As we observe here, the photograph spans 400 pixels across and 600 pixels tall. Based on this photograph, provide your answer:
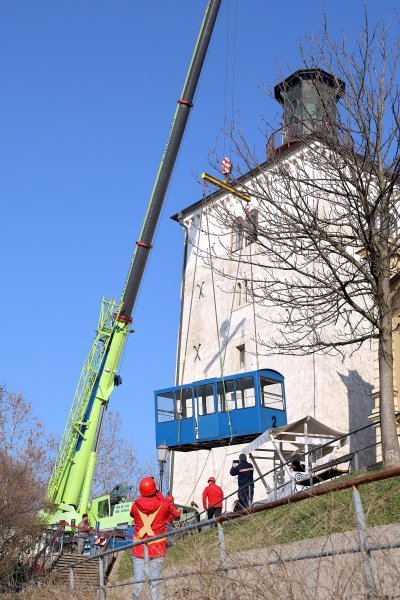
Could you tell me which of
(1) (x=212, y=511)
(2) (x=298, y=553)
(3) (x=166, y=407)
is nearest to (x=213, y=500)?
(1) (x=212, y=511)

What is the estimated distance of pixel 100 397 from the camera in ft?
86.4

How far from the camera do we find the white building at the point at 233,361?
34.5 metres

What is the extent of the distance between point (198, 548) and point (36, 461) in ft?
117

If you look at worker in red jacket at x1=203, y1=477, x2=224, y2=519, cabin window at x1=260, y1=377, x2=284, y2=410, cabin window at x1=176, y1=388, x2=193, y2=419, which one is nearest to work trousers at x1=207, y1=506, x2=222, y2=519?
worker in red jacket at x1=203, y1=477, x2=224, y2=519

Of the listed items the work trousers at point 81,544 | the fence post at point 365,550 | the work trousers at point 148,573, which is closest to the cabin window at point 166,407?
the work trousers at point 81,544

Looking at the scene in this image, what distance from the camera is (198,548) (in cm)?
716

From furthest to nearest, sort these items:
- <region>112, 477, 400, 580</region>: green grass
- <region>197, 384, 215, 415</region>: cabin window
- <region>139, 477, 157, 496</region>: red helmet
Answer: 1. <region>197, 384, 215, 415</region>: cabin window
2. <region>139, 477, 157, 496</region>: red helmet
3. <region>112, 477, 400, 580</region>: green grass

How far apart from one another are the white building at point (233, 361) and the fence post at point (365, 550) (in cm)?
2479

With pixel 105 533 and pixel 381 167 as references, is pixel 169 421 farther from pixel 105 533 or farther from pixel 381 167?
pixel 381 167

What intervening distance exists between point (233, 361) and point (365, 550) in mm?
33728

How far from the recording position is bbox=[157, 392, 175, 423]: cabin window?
1153 inches

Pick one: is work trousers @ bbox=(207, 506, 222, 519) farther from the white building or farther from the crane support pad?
the white building

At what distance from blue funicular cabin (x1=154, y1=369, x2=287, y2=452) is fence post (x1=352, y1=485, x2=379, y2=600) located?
2131 cm

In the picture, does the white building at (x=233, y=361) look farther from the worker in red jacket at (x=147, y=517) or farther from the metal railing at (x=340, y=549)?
the metal railing at (x=340, y=549)
